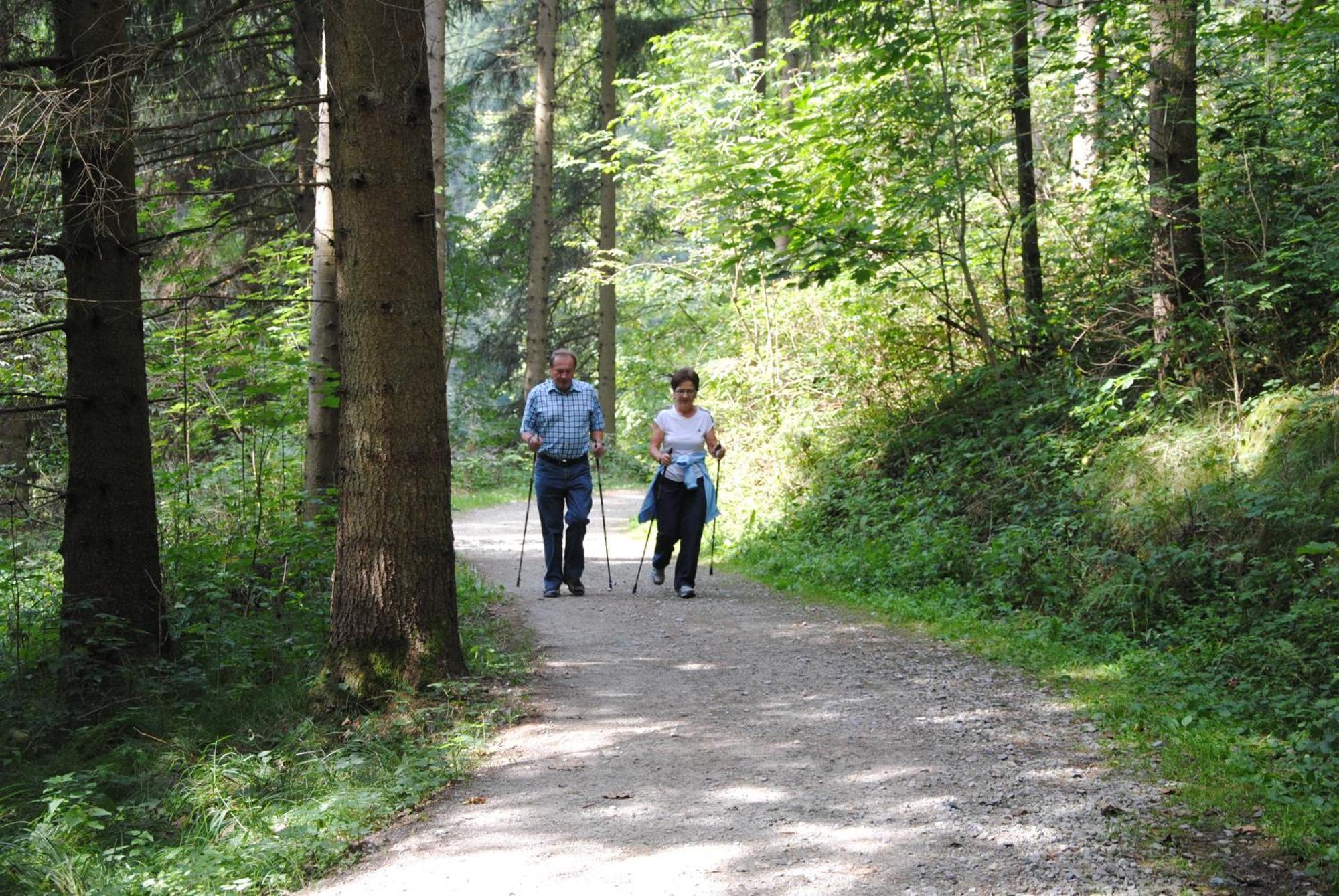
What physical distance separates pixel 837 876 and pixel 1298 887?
158 centimetres

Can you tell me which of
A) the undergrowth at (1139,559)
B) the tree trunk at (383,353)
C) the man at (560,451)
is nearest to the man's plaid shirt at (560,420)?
the man at (560,451)

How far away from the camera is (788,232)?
1052 centimetres

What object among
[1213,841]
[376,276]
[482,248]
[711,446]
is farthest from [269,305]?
[482,248]

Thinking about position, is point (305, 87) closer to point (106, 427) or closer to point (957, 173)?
point (106, 427)

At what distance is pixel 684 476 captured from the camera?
32.3ft

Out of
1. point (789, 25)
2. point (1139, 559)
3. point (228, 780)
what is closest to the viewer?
point (228, 780)

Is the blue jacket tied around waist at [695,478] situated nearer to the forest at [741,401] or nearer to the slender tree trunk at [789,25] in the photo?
the forest at [741,401]

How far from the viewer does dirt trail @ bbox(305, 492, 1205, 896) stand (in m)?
3.94

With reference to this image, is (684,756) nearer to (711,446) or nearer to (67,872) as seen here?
(67,872)

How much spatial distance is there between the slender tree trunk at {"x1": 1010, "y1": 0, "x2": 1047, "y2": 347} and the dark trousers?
4059mm

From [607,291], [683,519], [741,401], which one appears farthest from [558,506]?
[607,291]

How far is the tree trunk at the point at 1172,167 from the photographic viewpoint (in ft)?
29.2

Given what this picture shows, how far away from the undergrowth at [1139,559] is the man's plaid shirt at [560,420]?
2.50 m

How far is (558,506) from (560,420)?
2.66 feet
